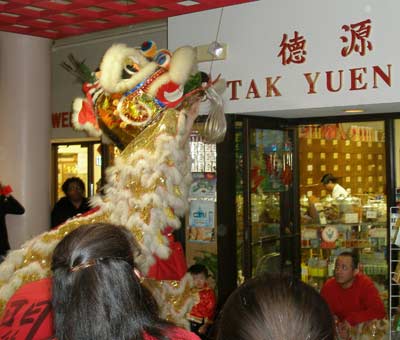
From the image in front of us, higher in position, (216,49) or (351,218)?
(216,49)

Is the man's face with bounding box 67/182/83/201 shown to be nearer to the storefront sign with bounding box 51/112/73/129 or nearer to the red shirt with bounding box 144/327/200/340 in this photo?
the storefront sign with bounding box 51/112/73/129

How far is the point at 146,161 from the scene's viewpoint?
276cm

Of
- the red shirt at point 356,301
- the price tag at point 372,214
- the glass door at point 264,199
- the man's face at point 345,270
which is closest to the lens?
the red shirt at point 356,301

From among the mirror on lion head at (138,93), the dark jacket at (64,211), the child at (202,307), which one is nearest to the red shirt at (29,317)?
the mirror on lion head at (138,93)

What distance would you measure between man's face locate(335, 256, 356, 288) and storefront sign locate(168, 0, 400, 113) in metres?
1.08

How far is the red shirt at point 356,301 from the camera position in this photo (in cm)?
441

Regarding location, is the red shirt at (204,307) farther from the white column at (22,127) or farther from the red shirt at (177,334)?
the red shirt at (177,334)

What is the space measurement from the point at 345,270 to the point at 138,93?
2.23 m

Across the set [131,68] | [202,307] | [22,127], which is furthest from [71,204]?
[131,68]

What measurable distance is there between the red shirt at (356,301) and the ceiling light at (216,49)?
1891 mm

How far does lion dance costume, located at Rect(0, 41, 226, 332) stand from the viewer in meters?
2.67

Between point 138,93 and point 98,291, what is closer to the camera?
point 98,291

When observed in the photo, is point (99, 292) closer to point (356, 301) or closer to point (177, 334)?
point (177, 334)

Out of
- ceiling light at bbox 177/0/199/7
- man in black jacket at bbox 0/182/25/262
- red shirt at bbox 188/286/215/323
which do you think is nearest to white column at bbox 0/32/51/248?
man in black jacket at bbox 0/182/25/262
